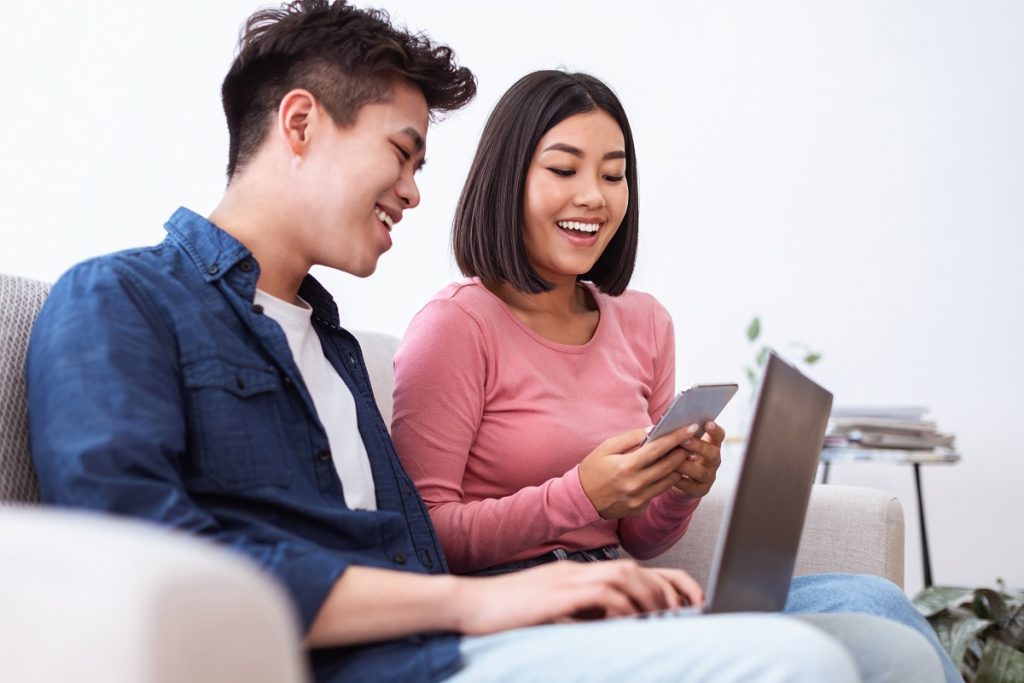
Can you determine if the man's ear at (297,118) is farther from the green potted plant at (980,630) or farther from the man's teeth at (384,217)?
the green potted plant at (980,630)

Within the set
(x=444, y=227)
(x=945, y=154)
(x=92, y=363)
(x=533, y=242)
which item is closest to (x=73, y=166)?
(x=444, y=227)

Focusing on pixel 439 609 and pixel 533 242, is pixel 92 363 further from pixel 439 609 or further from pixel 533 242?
pixel 533 242

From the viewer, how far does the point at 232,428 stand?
1.03 meters

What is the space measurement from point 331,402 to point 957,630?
1592 millimetres

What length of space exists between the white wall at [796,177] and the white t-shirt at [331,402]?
1851mm

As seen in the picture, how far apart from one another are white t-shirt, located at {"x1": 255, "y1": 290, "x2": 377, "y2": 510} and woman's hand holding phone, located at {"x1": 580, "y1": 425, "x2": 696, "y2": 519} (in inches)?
12.1

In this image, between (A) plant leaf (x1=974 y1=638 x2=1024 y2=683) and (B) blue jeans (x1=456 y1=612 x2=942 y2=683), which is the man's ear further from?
(A) plant leaf (x1=974 y1=638 x2=1024 y2=683)

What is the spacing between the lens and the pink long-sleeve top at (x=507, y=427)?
1432 millimetres

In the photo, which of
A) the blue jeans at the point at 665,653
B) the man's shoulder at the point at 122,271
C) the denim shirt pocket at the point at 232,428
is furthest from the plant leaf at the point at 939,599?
the man's shoulder at the point at 122,271

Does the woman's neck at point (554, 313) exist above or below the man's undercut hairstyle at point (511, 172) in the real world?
below

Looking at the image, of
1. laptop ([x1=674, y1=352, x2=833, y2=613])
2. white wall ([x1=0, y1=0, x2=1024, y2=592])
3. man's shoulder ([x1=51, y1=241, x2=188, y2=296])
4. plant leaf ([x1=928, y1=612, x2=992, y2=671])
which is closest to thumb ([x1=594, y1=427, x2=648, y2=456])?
laptop ([x1=674, y1=352, x2=833, y2=613])

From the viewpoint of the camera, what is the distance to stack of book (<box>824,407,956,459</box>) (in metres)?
2.83

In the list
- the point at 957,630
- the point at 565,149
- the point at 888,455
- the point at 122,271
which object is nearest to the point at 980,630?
the point at 957,630

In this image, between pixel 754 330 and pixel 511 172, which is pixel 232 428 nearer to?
pixel 511 172
